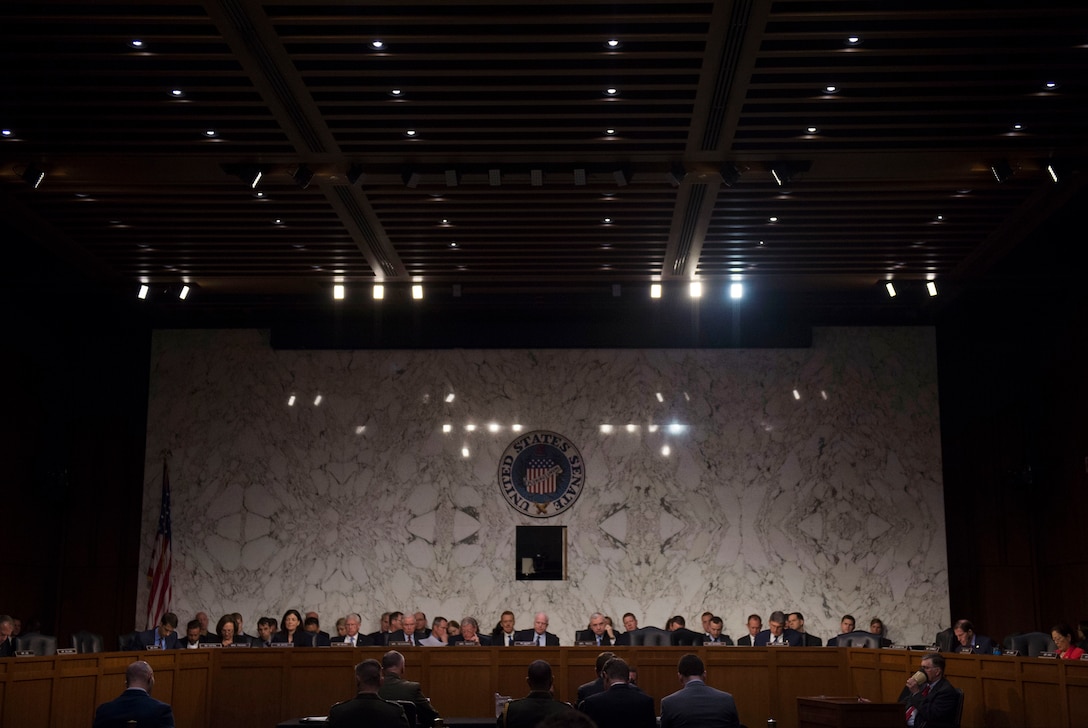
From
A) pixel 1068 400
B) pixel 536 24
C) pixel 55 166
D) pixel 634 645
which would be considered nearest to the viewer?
pixel 536 24

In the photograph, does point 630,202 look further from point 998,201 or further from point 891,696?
point 891,696

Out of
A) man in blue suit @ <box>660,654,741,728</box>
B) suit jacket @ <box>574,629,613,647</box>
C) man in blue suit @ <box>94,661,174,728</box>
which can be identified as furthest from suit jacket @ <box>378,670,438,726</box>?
suit jacket @ <box>574,629,613,647</box>

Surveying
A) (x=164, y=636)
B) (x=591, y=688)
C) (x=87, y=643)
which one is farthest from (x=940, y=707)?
(x=87, y=643)

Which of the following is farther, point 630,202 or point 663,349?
point 663,349

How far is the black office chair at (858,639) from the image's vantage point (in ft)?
39.8

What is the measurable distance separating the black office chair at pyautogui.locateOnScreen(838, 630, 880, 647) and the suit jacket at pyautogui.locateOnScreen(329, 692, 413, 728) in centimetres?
738

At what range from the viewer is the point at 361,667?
633cm

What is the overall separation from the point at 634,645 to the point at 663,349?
4.38 metres

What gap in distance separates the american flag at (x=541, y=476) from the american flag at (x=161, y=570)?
15.0 feet

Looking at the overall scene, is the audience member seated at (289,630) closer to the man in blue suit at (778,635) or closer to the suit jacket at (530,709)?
the man in blue suit at (778,635)

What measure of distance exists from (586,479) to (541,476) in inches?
22.8

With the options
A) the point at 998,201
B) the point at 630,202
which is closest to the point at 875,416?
the point at 998,201

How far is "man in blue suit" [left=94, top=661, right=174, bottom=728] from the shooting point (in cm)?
622

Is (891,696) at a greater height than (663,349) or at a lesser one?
lesser
